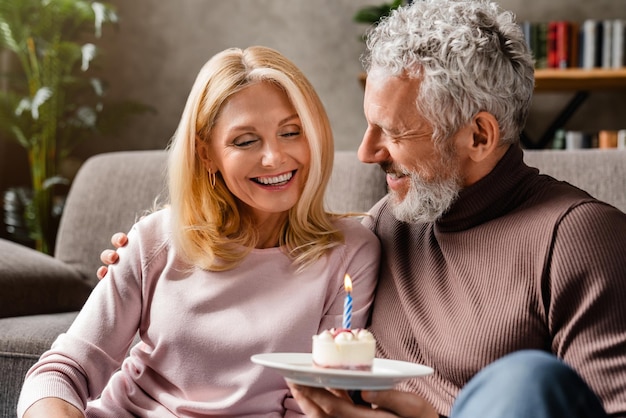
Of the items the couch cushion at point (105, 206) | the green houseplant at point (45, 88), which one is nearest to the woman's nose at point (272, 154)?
the couch cushion at point (105, 206)

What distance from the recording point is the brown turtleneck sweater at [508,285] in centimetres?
129

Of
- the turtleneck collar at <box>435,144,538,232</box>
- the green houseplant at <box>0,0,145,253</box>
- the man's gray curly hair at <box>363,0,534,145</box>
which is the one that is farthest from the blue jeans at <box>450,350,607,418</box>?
the green houseplant at <box>0,0,145,253</box>

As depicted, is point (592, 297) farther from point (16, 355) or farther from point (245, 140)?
point (16, 355)

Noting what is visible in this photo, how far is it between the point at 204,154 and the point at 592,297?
845 millimetres

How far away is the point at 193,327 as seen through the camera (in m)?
1.62

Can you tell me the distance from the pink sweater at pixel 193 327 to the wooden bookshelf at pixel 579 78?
268 cm

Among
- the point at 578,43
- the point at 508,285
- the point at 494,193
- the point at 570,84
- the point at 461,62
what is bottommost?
the point at 570,84

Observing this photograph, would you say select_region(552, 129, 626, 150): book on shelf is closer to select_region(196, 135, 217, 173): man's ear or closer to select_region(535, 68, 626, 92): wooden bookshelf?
select_region(535, 68, 626, 92): wooden bookshelf

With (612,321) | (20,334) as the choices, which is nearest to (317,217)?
(612,321)

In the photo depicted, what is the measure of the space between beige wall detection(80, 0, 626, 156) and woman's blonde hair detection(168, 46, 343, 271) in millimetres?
2880

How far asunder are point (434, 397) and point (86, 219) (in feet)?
4.65

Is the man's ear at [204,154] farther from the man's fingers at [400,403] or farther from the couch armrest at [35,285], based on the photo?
the couch armrest at [35,285]

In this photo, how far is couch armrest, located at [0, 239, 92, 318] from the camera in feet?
7.53

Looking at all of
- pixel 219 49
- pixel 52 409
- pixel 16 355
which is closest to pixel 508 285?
pixel 52 409
